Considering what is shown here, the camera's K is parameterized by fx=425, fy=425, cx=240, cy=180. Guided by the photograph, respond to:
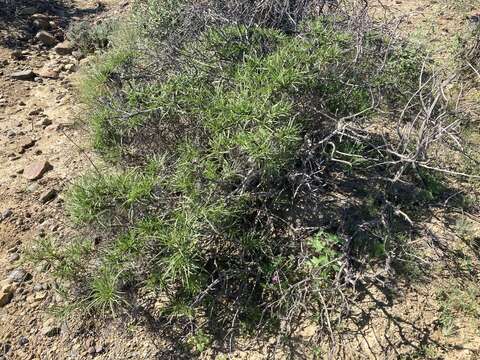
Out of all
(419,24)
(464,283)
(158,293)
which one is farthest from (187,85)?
(419,24)

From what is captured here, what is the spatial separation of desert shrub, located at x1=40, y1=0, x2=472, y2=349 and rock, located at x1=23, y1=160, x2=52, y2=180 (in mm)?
660

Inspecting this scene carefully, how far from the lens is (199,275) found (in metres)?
2.18

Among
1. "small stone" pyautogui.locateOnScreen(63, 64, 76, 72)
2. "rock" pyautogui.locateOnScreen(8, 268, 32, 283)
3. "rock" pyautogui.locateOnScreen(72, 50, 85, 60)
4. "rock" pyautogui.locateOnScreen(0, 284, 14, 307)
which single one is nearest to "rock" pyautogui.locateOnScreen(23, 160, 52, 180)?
"rock" pyautogui.locateOnScreen(8, 268, 32, 283)

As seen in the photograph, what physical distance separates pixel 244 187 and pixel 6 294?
153cm

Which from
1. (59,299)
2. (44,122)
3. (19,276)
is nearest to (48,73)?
(44,122)

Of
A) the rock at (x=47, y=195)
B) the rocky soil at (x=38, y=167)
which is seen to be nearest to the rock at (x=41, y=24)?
the rocky soil at (x=38, y=167)

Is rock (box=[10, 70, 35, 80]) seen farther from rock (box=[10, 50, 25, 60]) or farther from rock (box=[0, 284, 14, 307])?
rock (box=[0, 284, 14, 307])

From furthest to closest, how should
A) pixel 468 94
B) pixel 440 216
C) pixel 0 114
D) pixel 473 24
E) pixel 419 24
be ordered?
pixel 419 24
pixel 473 24
pixel 0 114
pixel 468 94
pixel 440 216

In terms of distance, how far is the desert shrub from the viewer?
2.18 metres

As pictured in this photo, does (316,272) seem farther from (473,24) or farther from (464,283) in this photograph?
(473,24)

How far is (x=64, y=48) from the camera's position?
4883 mm

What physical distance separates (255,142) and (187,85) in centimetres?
80

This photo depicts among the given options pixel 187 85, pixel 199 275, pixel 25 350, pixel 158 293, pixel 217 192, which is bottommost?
pixel 25 350

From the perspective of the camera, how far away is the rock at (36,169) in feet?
10.6
